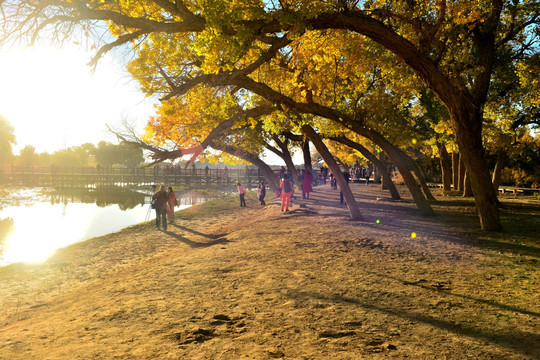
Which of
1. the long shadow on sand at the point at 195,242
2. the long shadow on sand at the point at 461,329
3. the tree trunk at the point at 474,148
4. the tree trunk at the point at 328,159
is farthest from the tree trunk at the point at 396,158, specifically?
the long shadow on sand at the point at 461,329

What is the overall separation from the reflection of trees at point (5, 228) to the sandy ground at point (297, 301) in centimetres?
633

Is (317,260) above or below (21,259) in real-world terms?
above

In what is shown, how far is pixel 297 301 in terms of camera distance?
5.42 metres

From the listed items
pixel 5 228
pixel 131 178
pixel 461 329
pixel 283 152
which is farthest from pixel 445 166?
pixel 131 178

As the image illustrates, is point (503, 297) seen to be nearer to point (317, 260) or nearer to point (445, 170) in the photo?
point (317, 260)

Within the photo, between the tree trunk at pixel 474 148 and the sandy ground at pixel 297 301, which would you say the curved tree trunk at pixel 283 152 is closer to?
the sandy ground at pixel 297 301

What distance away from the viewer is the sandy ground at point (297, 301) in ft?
13.3

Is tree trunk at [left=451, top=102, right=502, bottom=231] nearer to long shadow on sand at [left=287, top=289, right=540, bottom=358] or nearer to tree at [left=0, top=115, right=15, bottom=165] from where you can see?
long shadow on sand at [left=287, top=289, right=540, bottom=358]

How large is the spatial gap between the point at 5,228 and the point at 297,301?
20.7 meters

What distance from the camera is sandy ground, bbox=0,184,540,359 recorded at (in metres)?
4.05

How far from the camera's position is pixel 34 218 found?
2462 centimetres

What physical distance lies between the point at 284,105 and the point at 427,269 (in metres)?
6.91

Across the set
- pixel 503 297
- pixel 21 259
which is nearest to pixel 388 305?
pixel 503 297

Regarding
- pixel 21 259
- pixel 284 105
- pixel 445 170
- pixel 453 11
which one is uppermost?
pixel 453 11
